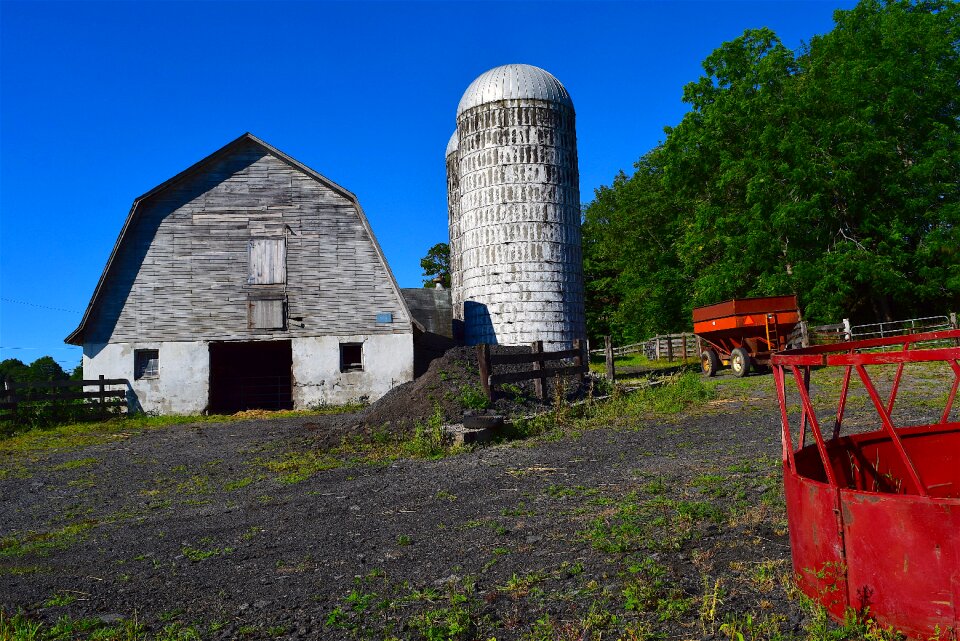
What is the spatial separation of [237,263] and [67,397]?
574cm

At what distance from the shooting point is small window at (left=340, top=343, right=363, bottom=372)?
20.5 m

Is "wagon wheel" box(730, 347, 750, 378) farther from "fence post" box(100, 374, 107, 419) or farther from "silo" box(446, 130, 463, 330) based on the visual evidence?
"fence post" box(100, 374, 107, 419)

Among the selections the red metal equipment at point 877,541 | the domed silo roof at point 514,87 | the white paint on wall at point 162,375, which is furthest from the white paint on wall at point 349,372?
the red metal equipment at point 877,541

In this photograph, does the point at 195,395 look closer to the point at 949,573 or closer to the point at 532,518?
the point at 532,518

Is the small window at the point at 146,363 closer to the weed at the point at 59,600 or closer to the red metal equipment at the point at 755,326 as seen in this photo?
the weed at the point at 59,600

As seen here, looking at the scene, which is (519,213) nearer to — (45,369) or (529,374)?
(529,374)

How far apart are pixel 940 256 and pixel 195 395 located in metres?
25.7

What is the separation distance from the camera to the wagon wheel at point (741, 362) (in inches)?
766

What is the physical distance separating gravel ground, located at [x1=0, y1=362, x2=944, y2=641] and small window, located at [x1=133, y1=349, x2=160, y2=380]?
9.38 meters

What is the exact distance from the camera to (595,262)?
163ft

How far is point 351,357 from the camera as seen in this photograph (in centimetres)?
2108

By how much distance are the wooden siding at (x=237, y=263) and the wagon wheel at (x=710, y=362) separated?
30.7 ft

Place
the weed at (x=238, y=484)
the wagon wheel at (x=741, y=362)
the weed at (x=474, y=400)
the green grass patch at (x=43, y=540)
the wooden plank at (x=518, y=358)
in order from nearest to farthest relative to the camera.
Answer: the green grass patch at (x=43, y=540)
the weed at (x=238, y=484)
the weed at (x=474, y=400)
the wooden plank at (x=518, y=358)
the wagon wheel at (x=741, y=362)

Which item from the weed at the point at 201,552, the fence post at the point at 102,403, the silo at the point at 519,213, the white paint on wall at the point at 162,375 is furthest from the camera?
the silo at the point at 519,213
